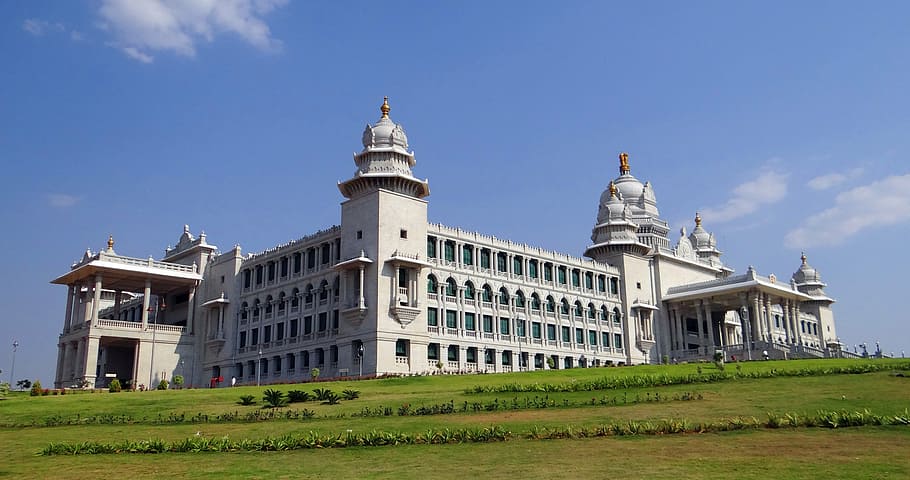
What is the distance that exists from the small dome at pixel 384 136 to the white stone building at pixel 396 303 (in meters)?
0.12

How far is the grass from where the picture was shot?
21234 millimetres

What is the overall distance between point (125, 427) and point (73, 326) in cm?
5037

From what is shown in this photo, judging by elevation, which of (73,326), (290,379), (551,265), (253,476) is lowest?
(253,476)

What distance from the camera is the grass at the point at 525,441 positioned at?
69.7 feet

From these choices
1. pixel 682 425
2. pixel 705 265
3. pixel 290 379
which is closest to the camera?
pixel 682 425

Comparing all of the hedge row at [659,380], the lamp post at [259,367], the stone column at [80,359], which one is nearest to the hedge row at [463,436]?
the hedge row at [659,380]

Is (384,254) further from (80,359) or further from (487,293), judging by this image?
(80,359)

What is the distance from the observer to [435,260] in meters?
72.2

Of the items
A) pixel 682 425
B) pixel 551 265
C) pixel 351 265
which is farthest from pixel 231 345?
pixel 682 425

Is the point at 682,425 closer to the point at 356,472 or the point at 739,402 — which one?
the point at 739,402

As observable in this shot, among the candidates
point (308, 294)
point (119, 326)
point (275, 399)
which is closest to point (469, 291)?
point (308, 294)

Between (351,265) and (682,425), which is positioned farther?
(351,265)

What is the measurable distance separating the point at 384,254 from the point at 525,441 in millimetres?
41724

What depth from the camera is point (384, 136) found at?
235ft
